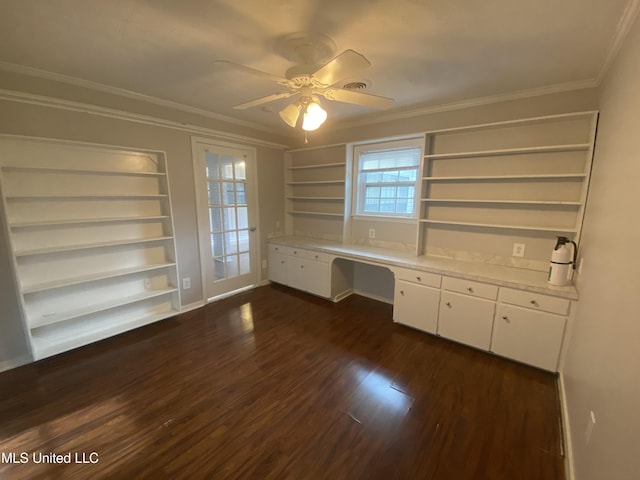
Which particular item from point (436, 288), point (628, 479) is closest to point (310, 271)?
point (436, 288)

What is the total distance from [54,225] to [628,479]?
12.6 ft

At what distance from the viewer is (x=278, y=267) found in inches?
163

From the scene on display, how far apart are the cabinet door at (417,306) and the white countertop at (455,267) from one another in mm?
224

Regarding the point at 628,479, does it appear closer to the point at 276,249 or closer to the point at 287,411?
the point at 287,411

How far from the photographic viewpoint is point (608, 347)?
1.19m

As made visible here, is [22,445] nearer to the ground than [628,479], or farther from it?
nearer to the ground

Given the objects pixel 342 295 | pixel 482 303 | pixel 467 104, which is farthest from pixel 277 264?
pixel 467 104

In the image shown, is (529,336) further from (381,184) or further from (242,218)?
(242,218)

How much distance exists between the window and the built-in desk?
2.09 ft

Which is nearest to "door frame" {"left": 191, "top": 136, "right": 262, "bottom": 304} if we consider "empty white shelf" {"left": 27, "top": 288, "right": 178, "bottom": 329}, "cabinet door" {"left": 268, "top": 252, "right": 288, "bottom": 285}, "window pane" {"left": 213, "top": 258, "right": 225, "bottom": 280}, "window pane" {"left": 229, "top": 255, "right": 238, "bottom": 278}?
"window pane" {"left": 213, "top": 258, "right": 225, "bottom": 280}

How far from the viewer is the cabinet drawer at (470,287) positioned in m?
2.33

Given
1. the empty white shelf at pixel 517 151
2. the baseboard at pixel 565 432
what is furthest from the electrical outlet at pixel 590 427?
the empty white shelf at pixel 517 151

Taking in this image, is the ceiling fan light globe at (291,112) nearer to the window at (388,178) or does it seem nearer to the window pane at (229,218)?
the window at (388,178)

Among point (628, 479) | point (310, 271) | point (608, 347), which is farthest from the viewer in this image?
point (310, 271)
